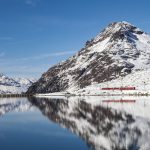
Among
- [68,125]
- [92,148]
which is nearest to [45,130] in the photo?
[68,125]

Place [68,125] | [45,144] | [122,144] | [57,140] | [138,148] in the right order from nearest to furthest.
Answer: [138,148] → [122,144] → [45,144] → [57,140] → [68,125]

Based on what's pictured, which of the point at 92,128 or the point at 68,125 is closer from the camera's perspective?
the point at 92,128

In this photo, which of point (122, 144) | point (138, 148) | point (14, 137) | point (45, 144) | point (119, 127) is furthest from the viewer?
point (119, 127)

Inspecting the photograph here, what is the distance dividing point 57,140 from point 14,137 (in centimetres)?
1211

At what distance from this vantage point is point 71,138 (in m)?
91.1

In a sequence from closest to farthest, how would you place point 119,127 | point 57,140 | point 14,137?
point 57,140, point 14,137, point 119,127

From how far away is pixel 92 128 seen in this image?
107062 mm

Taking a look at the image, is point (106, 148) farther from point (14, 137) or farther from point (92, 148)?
point (14, 137)

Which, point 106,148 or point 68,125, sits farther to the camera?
point 68,125

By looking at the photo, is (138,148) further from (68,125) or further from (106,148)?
(68,125)

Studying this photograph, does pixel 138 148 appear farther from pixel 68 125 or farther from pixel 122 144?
pixel 68 125

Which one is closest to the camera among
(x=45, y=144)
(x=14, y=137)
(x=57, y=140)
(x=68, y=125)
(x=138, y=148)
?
(x=138, y=148)

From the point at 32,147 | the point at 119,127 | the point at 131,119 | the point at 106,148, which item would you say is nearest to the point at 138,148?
the point at 106,148

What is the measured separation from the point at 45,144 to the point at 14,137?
1470 centimetres
